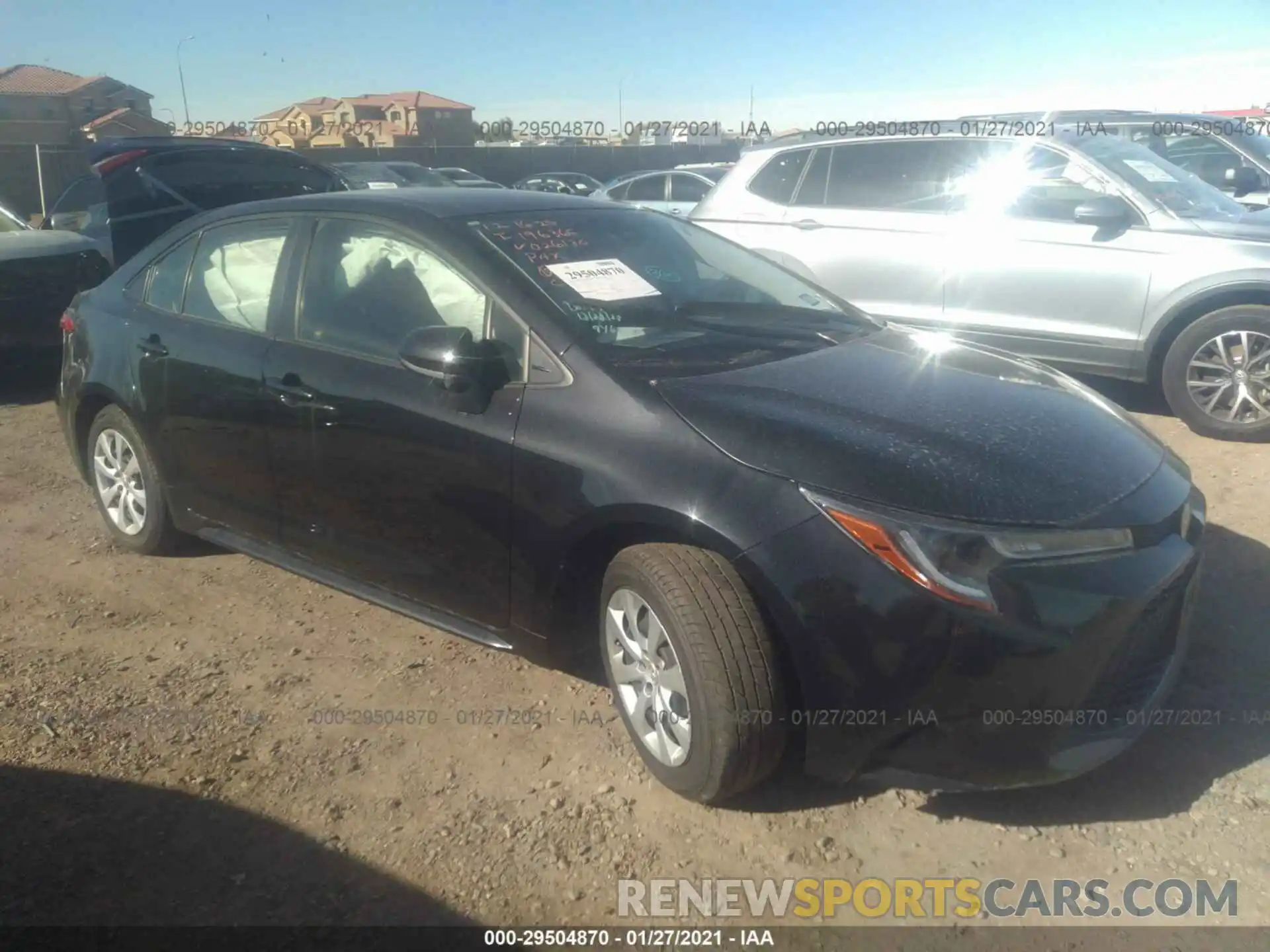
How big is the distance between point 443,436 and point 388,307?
1.94 feet

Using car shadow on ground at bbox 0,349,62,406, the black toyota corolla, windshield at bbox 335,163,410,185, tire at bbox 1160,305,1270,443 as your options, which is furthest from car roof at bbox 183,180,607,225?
windshield at bbox 335,163,410,185

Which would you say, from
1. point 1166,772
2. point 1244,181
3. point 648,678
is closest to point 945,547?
point 648,678

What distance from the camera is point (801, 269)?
695cm

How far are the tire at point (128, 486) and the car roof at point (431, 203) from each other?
3.45 ft

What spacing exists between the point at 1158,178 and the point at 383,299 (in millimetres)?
4919

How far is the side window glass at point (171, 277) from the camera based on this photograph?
14.1ft

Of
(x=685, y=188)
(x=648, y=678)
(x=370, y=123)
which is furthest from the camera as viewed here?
(x=370, y=123)

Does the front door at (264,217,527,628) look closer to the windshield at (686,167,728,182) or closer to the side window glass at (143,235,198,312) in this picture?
the side window glass at (143,235,198,312)

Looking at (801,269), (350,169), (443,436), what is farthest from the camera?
(350,169)

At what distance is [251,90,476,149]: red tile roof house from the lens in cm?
3866

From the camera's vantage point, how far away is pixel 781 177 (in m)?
7.30

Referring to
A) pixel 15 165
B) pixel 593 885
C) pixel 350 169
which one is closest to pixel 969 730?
pixel 593 885

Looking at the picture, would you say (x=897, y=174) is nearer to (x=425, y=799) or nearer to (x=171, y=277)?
(x=171, y=277)

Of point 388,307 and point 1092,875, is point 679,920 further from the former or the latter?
point 388,307
